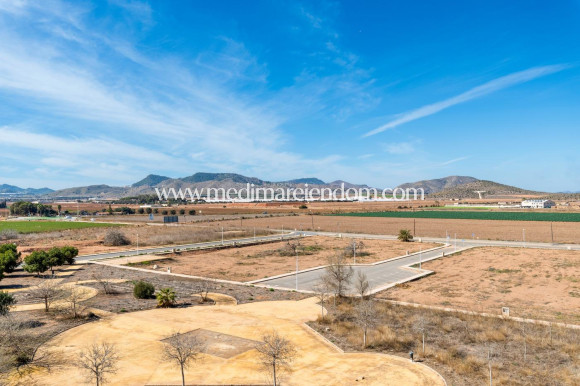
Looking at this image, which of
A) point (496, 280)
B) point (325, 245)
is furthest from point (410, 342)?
point (325, 245)

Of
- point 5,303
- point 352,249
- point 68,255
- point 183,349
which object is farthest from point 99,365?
point 352,249

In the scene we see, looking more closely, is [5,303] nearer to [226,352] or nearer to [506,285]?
[226,352]

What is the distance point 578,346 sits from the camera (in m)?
19.5

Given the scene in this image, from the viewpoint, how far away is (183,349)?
16484mm

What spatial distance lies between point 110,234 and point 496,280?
208 ft

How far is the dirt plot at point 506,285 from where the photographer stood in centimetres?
2789

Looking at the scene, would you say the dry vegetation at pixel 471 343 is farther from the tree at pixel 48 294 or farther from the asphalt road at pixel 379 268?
the tree at pixel 48 294

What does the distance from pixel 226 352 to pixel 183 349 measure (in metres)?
3.27

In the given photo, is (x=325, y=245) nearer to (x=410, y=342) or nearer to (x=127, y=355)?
(x=410, y=342)

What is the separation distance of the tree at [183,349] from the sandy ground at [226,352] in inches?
15.9

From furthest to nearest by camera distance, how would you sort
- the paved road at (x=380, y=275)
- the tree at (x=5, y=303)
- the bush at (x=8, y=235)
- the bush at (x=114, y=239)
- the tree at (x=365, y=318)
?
the bush at (x=8, y=235) < the bush at (x=114, y=239) < the paved road at (x=380, y=275) < the tree at (x=5, y=303) < the tree at (x=365, y=318)

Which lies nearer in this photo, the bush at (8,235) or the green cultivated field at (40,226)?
the bush at (8,235)

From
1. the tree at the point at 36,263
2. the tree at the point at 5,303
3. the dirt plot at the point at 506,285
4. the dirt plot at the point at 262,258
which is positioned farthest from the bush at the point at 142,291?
the dirt plot at the point at 506,285

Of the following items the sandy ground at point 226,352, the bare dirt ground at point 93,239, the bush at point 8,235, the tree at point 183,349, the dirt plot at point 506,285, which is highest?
the bush at point 8,235
